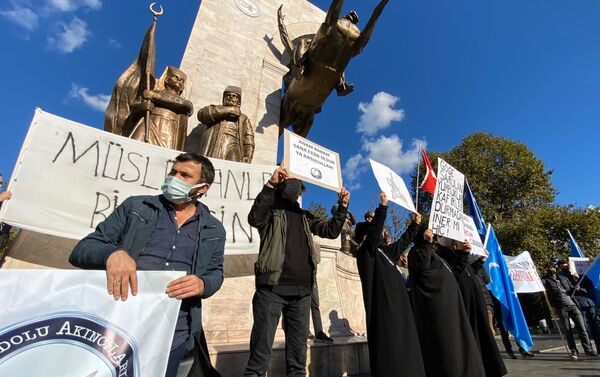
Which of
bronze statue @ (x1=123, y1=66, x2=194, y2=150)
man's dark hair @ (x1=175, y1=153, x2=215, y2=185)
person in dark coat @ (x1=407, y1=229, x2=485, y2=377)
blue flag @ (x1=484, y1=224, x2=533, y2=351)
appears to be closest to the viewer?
man's dark hair @ (x1=175, y1=153, x2=215, y2=185)

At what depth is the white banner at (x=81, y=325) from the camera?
1.17 m

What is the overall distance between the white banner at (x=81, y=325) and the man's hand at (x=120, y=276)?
0.08ft

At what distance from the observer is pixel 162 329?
144cm

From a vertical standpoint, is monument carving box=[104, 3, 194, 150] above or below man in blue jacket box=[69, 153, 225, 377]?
above

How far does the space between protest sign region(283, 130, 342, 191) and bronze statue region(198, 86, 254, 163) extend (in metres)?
2.23

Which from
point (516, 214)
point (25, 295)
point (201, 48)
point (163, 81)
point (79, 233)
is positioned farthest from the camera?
point (516, 214)

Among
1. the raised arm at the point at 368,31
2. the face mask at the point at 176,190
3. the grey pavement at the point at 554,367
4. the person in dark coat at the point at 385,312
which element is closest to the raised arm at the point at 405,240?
the person in dark coat at the point at 385,312

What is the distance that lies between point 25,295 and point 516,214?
1111 inches

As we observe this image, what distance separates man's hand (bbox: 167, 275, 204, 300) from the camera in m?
1.48

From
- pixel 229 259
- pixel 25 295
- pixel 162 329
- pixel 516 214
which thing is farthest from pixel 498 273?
pixel 516 214

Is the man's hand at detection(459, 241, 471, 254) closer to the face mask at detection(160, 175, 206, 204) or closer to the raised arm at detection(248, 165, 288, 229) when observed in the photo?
the raised arm at detection(248, 165, 288, 229)

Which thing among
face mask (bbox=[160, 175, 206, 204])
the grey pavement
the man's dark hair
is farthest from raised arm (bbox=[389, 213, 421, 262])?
face mask (bbox=[160, 175, 206, 204])

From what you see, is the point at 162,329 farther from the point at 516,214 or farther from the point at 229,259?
the point at 516,214

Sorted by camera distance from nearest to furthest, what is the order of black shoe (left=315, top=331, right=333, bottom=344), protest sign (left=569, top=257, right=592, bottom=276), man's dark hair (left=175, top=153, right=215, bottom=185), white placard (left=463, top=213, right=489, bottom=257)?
man's dark hair (left=175, top=153, right=215, bottom=185) < black shoe (left=315, top=331, right=333, bottom=344) < white placard (left=463, top=213, right=489, bottom=257) < protest sign (left=569, top=257, right=592, bottom=276)
